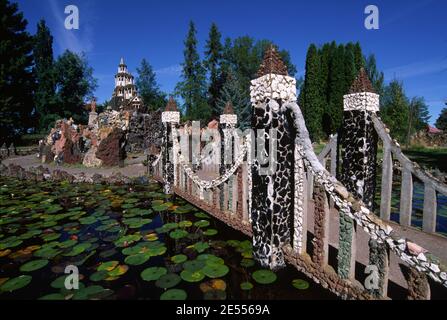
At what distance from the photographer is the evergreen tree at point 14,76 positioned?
2573 cm

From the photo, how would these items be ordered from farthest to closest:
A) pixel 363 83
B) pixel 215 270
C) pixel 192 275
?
pixel 363 83 < pixel 215 270 < pixel 192 275

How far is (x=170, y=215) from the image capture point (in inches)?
242

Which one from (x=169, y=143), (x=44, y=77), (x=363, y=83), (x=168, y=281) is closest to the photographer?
(x=168, y=281)

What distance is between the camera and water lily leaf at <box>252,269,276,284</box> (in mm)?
3336

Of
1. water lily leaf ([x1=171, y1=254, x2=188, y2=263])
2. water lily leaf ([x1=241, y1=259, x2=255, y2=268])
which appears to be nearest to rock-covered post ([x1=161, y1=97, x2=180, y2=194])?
water lily leaf ([x1=171, y1=254, x2=188, y2=263])

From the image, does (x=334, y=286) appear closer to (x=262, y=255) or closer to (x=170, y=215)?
(x=262, y=255)

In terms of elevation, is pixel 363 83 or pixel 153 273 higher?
pixel 363 83

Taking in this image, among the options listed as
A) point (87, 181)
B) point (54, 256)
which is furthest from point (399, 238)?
point (87, 181)

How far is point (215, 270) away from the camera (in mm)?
3615

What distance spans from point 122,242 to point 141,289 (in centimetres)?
154

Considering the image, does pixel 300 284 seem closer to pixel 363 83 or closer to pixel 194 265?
pixel 194 265

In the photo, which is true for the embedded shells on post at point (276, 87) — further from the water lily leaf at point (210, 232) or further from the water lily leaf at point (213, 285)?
the water lily leaf at point (210, 232)

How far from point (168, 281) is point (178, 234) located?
5.09 ft

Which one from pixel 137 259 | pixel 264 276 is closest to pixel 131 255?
pixel 137 259
